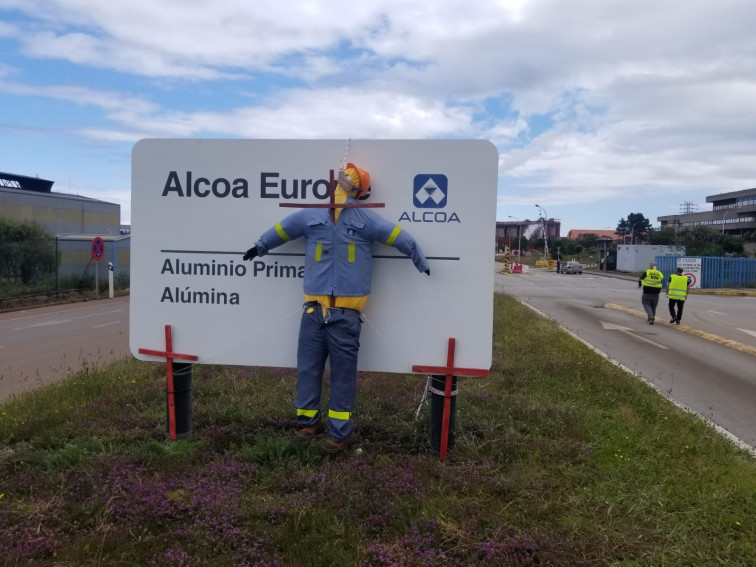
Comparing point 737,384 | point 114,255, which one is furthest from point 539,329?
point 114,255

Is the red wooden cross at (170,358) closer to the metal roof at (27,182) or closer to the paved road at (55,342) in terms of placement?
the paved road at (55,342)

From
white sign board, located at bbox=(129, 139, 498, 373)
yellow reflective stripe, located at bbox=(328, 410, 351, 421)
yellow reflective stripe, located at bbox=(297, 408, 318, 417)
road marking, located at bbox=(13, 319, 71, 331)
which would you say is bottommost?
road marking, located at bbox=(13, 319, 71, 331)

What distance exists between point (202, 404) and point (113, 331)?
954 cm

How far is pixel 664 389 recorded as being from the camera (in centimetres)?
796

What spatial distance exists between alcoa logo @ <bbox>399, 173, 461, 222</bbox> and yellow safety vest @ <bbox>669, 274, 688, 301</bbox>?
44.4 ft

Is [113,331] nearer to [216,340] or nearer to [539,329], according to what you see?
[539,329]

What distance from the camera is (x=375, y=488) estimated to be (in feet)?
12.3

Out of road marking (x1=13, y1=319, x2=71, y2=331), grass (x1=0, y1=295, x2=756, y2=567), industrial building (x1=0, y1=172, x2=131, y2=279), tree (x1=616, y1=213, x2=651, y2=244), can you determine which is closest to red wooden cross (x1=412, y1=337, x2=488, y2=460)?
grass (x1=0, y1=295, x2=756, y2=567)

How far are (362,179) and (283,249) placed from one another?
2.81 ft

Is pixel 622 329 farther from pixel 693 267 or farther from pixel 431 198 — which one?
pixel 693 267

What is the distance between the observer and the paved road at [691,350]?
7.35 meters

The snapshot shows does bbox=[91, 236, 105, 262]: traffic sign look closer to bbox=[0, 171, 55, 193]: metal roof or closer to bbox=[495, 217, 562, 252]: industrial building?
bbox=[0, 171, 55, 193]: metal roof

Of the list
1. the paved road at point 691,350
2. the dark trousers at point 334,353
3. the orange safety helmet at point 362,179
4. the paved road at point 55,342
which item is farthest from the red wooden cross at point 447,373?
the paved road at point 55,342

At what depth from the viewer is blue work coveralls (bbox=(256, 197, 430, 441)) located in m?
4.32
